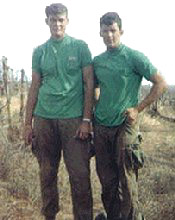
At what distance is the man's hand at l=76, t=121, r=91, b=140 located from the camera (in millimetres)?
4641

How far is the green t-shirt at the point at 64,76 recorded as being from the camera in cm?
465

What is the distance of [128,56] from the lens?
4.53 m

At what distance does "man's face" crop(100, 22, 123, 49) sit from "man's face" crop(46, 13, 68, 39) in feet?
1.22

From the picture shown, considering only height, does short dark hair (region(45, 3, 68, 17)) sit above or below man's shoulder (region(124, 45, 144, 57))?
above

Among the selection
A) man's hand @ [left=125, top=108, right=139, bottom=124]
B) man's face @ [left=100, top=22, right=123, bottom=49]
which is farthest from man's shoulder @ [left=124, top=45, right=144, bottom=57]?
man's hand @ [left=125, top=108, right=139, bottom=124]

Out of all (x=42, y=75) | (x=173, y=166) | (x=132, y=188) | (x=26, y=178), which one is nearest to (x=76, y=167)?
(x=132, y=188)

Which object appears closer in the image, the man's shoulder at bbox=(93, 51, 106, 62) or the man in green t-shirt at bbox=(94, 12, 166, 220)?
the man in green t-shirt at bbox=(94, 12, 166, 220)

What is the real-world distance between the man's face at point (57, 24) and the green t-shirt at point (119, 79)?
0.44 meters

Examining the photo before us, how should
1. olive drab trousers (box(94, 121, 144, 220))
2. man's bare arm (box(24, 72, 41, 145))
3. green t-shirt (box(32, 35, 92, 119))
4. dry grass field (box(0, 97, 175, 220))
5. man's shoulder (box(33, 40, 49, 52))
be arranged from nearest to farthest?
olive drab trousers (box(94, 121, 144, 220)), green t-shirt (box(32, 35, 92, 119)), man's shoulder (box(33, 40, 49, 52)), man's bare arm (box(24, 72, 41, 145)), dry grass field (box(0, 97, 175, 220))

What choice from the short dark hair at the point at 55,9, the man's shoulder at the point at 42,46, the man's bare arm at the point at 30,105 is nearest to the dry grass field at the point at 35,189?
the man's bare arm at the point at 30,105

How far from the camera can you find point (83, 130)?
464 cm

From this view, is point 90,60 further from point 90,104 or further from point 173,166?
point 173,166

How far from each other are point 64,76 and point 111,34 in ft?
1.96

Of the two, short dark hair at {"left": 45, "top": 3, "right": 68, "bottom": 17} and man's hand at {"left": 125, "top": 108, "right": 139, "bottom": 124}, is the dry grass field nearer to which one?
man's hand at {"left": 125, "top": 108, "right": 139, "bottom": 124}
